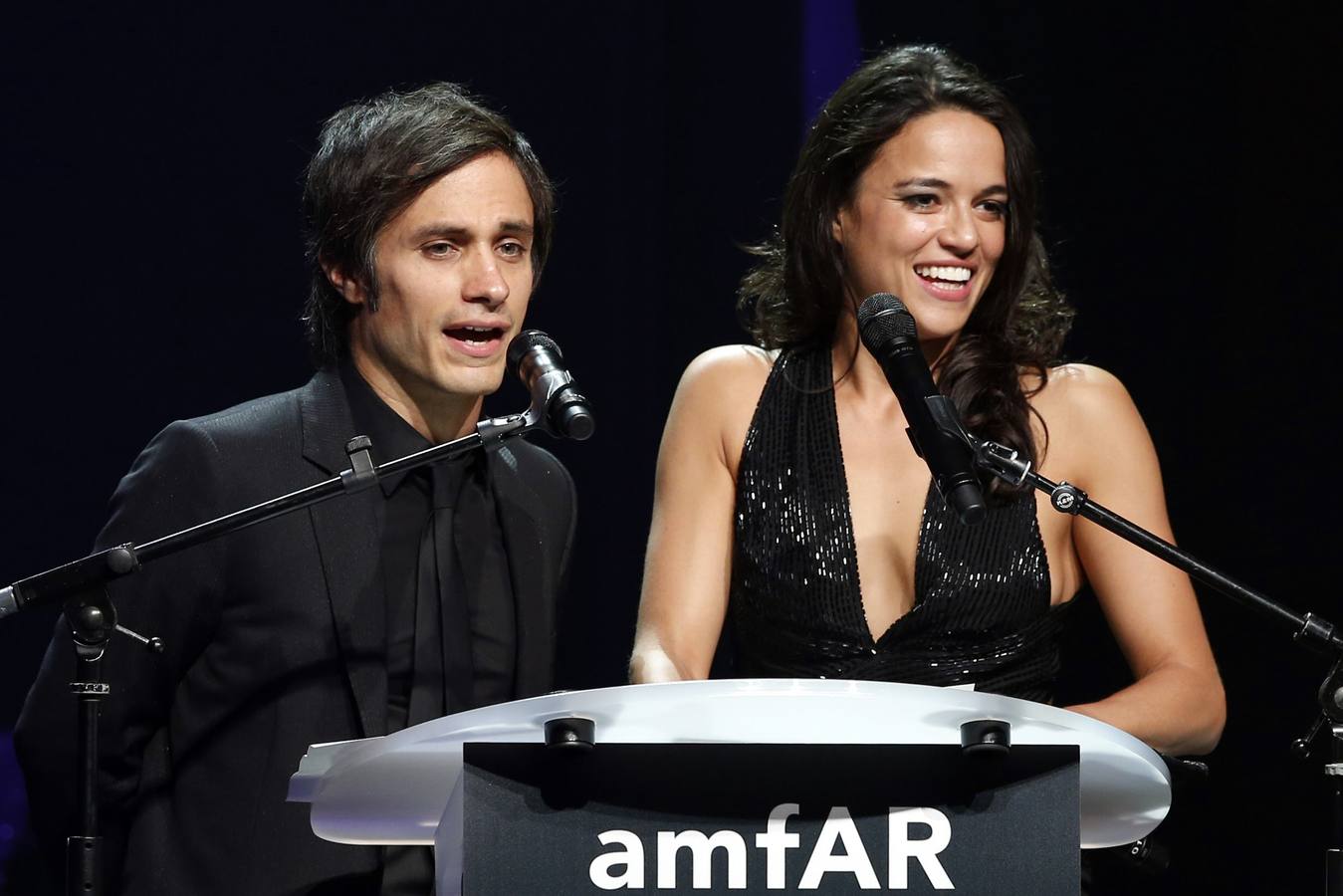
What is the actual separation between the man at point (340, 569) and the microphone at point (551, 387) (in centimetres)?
47

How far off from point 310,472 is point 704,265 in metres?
1.51

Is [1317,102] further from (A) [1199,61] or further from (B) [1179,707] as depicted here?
(B) [1179,707]

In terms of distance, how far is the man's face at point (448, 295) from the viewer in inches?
100

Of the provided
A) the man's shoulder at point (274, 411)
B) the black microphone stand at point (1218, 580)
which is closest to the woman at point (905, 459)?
the man's shoulder at point (274, 411)

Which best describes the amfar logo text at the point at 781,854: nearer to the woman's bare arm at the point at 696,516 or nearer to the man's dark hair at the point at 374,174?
the woman's bare arm at the point at 696,516

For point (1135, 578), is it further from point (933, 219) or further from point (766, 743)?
point (766, 743)

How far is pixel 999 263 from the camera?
2.87m

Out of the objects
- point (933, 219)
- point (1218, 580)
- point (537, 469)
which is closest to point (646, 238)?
point (537, 469)

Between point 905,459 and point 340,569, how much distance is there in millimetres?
975

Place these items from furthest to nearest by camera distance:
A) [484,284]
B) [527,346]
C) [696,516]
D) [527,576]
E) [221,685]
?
[696,516]
[527,576]
[484,284]
[221,685]
[527,346]

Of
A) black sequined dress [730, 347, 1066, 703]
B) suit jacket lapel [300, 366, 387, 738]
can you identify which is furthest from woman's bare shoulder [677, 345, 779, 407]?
suit jacket lapel [300, 366, 387, 738]

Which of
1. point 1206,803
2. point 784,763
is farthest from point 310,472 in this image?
point 1206,803

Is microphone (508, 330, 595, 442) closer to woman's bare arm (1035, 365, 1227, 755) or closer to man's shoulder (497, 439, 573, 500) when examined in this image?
man's shoulder (497, 439, 573, 500)

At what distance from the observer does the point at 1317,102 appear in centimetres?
333
